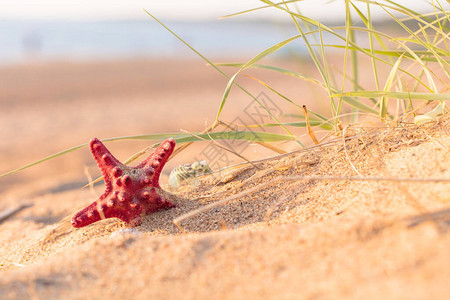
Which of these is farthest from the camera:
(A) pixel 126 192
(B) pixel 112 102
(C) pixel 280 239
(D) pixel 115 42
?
(D) pixel 115 42

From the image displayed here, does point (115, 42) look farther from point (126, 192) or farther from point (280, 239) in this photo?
point (280, 239)

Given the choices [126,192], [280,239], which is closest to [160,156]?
[126,192]

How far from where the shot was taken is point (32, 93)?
9.89 metres

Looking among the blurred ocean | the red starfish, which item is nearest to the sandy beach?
the red starfish

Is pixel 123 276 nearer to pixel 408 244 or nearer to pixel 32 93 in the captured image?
pixel 408 244

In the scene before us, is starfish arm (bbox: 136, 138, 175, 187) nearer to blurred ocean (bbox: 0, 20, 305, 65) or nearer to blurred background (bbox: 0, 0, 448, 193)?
blurred background (bbox: 0, 0, 448, 193)

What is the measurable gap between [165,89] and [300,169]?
962 cm

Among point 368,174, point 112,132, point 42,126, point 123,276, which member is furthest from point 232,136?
point 42,126

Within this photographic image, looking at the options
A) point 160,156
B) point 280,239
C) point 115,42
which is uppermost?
point 115,42

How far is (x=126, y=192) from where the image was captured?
1695 millimetres

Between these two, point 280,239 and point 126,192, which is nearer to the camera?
point 280,239

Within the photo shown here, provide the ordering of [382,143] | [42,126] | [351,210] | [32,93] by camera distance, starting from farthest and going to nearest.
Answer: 1. [32,93]
2. [42,126]
3. [382,143]
4. [351,210]

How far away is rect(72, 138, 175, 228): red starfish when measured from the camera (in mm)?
1698

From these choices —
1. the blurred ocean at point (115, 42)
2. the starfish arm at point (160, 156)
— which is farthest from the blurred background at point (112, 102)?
the blurred ocean at point (115, 42)
